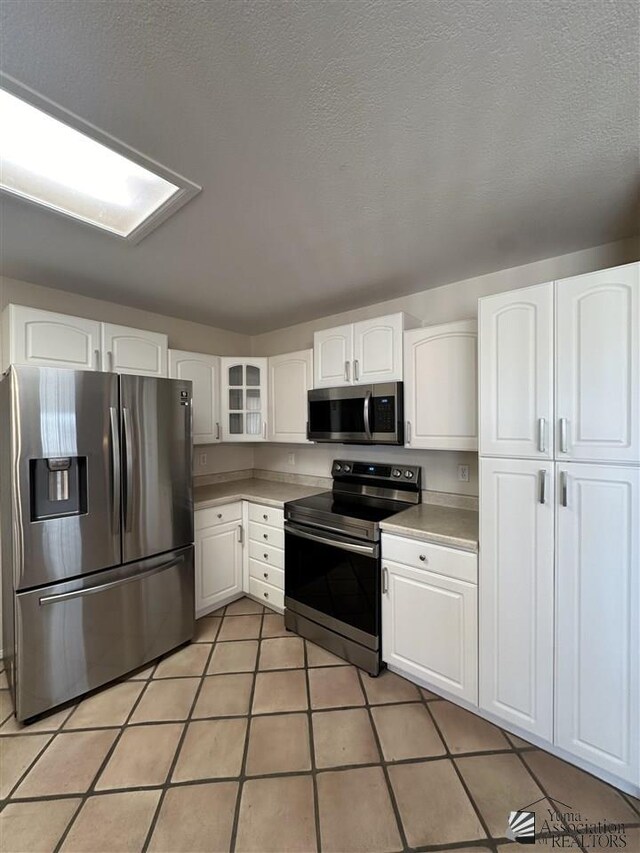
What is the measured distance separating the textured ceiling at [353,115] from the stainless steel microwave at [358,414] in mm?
888

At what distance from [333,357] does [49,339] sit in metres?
1.83

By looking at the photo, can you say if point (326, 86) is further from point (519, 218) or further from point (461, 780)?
point (461, 780)

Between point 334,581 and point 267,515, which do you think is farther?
point 267,515

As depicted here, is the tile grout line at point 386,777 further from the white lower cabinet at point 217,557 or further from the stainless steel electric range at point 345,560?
the white lower cabinet at point 217,557

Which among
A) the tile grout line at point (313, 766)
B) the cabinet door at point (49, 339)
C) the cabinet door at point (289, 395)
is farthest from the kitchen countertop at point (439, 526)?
the cabinet door at point (49, 339)

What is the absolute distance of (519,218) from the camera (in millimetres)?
1583

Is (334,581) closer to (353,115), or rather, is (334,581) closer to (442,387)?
(442,387)

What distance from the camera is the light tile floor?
4.10 feet

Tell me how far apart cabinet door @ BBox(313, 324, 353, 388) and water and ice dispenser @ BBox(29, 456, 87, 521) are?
5.45ft

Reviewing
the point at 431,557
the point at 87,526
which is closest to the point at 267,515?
the point at 87,526

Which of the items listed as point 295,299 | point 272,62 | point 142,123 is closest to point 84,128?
point 142,123

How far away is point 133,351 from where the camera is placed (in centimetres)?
242

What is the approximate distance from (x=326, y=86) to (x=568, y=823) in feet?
8.61

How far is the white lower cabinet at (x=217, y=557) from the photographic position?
260 centimetres
